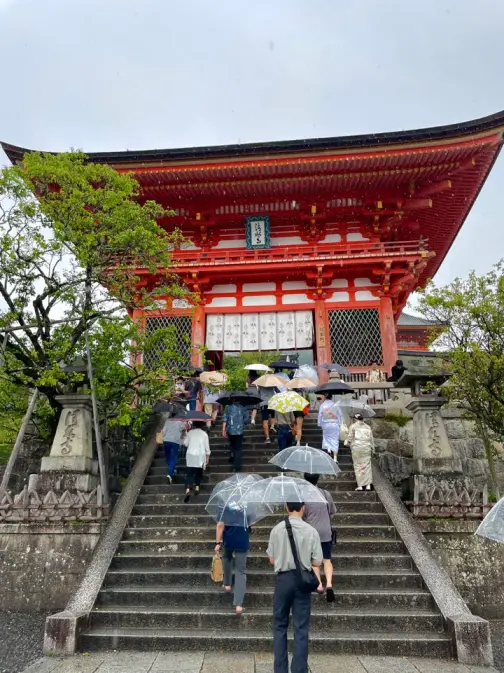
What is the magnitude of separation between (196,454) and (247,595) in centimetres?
254

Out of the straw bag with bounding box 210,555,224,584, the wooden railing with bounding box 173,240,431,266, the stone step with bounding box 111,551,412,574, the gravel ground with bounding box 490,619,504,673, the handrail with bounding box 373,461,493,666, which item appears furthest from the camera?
the wooden railing with bounding box 173,240,431,266

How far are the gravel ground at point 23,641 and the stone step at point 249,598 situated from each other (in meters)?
0.87

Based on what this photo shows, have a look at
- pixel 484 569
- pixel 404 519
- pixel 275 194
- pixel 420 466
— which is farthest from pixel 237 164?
pixel 484 569

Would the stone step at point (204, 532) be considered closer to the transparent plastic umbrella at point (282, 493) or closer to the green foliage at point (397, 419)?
the transparent plastic umbrella at point (282, 493)

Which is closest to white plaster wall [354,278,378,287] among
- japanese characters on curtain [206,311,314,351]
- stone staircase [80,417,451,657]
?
japanese characters on curtain [206,311,314,351]

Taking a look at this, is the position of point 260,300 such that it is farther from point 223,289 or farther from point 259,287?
point 223,289

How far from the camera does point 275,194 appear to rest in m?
15.4

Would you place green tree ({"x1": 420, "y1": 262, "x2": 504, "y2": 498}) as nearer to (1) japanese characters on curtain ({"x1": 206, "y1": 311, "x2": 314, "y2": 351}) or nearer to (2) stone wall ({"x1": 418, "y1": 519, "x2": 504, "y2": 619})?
(2) stone wall ({"x1": 418, "y1": 519, "x2": 504, "y2": 619})

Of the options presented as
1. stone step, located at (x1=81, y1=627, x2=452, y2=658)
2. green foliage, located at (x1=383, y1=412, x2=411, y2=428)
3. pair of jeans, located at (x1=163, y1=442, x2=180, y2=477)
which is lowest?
stone step, located at (x1=81, y1=627, x2=452, y2=658)

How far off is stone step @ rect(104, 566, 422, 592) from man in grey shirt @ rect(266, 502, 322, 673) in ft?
7.39

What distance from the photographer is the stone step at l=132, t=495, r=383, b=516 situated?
798 centimetres

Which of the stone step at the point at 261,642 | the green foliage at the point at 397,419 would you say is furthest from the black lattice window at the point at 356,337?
the stone step at the point at 261,642

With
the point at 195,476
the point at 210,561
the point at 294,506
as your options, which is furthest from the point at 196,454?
the point at 294,506

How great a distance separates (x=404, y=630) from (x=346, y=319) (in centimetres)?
1047
